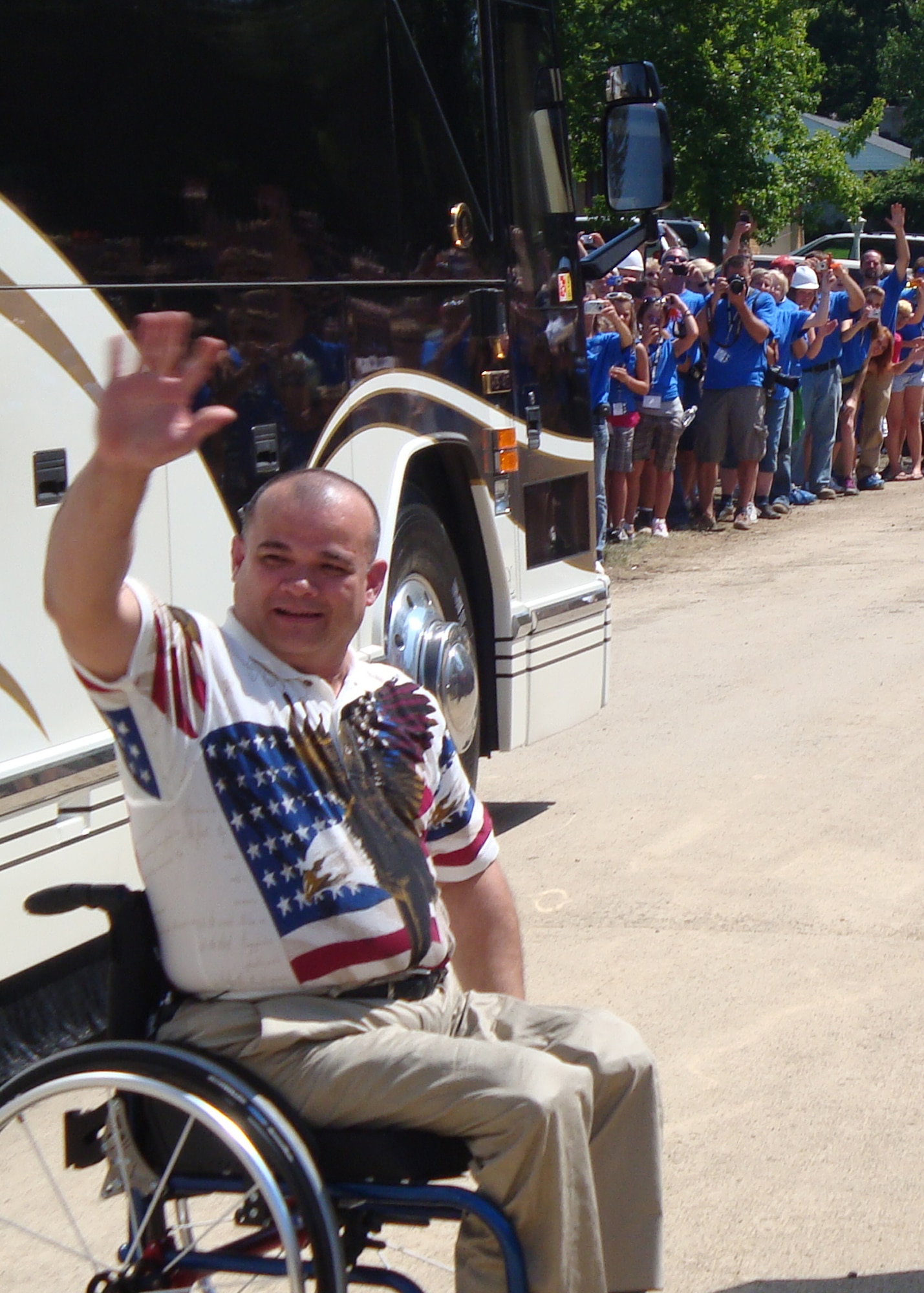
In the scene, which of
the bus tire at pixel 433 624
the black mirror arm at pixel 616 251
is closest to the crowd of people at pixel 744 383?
the black mirror arm at pixel 616 251

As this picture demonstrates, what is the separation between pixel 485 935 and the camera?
2.89 metres

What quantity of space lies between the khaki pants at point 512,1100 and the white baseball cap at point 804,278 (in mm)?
13010

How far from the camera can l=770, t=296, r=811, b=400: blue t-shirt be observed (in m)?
13.8

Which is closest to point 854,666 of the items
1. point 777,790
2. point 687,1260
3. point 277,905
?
point 777,790

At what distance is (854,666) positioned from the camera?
8.47m

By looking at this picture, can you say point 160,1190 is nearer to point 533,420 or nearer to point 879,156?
point 533,420

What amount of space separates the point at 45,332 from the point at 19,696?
758 millimetres

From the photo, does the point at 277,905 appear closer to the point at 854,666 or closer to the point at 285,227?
the point at 285,227

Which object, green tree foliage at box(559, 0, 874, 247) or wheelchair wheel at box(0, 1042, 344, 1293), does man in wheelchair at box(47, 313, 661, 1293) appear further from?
green tree foliage at box(559, 0, 874, 247)

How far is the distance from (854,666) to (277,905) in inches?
252

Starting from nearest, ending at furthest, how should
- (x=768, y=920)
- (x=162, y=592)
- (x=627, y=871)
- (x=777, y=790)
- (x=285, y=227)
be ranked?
1. (x=162, y=592)
2. (x=285, y=227)
3. (x=768, y=920)
4. (x=627, y=871)
5. (x=777, y=790)

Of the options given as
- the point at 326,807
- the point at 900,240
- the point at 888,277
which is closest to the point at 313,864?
the point at 326,807

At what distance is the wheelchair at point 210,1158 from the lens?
2.27 meters

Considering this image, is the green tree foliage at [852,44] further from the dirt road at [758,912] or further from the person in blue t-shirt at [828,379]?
the dirt road at [758,912]
